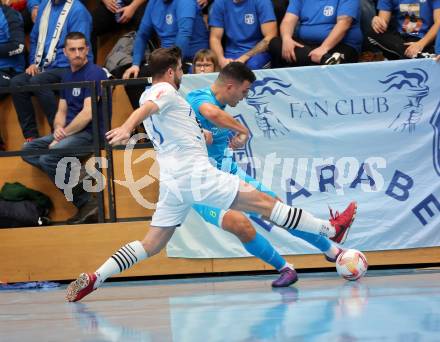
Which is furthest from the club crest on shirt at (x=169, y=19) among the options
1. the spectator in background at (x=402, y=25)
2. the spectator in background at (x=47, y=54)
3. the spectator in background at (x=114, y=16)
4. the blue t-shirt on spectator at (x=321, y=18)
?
the spectator in background at (x=402, y=25)

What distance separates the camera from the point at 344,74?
8352 mm

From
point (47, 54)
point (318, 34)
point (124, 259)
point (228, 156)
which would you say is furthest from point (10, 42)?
point (124, 259)

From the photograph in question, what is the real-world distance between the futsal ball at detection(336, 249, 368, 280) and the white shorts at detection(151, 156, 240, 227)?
3.95 ft

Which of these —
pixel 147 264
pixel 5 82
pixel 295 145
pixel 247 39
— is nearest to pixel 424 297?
pixel 295 145

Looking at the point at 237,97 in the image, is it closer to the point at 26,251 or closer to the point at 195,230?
the point at 195,230

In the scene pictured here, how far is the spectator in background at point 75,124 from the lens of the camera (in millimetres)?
9078

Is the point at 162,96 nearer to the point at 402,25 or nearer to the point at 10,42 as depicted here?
the point at 402,25

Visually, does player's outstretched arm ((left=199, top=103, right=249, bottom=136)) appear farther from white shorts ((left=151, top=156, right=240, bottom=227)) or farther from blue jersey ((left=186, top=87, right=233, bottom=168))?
white shorts ((left=151, top=156, right=240, bottom=227))

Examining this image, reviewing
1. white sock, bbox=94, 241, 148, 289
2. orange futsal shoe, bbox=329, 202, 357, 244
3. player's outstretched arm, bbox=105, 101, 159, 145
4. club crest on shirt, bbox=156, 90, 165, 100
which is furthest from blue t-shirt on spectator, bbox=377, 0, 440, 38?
white sock, bbox=94, 241, 148, 289

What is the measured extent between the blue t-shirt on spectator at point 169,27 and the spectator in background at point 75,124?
64 cm

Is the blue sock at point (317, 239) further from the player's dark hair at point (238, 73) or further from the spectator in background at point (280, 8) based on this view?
the spectator in background at point (280, 8)

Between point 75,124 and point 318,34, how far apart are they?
2.75 m

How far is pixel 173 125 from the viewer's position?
6.52 m

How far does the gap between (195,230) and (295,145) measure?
1.31m
